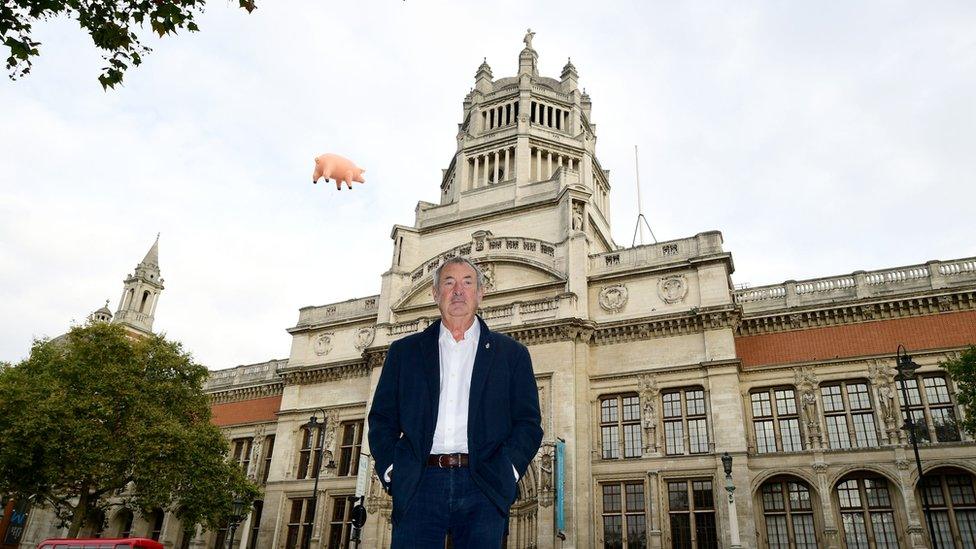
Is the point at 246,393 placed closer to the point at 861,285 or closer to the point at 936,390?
the point at 861,285

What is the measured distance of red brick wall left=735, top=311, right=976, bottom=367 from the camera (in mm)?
27062

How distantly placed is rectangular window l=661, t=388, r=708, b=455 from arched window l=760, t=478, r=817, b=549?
3.21m

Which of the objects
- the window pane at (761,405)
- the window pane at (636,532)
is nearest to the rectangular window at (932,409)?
the window pane at (761,405)

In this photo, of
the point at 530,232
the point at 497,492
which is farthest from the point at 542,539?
the point at 497,492

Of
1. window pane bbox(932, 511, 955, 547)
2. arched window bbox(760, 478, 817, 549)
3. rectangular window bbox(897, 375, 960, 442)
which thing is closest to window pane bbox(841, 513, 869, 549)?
arched window bbox(760, 478, 817, 549)

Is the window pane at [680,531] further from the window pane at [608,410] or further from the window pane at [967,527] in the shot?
the window pane at [967,527]

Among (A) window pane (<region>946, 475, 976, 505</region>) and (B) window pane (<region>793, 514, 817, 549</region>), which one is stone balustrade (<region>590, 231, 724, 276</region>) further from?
(A) window pane (<region>946, 475, 976, 505</region>)

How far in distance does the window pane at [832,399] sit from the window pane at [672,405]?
20.3ft

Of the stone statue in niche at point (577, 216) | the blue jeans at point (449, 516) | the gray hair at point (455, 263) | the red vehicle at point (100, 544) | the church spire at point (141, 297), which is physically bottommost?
the red vehicle at point (100, 544)

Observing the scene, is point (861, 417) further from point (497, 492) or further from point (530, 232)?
point (497, 492)

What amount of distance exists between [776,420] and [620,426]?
697 cm

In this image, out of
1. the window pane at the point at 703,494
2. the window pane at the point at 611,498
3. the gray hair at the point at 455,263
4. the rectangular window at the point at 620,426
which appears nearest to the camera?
the gray hair at the point at 455,263

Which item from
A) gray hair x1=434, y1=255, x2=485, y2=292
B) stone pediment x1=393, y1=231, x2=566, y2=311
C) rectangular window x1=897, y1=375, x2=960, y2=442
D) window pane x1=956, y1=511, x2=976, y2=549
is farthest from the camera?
stone pediment x1=393, y1=231, x2=566, y2=311

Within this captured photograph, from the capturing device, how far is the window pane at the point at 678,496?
27938 millimetres
